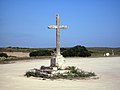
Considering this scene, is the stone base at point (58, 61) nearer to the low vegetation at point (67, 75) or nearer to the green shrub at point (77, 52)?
the low vegetation at point (67, 75)

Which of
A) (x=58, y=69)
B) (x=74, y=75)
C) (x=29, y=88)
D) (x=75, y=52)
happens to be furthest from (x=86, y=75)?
(x=75, y=52)

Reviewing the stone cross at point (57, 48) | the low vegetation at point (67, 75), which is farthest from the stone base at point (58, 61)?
the low vegetation at point (67, 75)

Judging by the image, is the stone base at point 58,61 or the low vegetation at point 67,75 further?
the stone base at point 58,61

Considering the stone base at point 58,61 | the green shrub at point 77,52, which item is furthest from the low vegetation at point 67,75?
the green shrub at point 77,52

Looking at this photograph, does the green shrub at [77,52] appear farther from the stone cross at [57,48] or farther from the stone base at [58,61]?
the stone base at [58,61]

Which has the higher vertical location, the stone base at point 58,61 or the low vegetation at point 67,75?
the stone base at point 58,61

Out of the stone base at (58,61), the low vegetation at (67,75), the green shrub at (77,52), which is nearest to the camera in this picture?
the low vegetation at (67,75)

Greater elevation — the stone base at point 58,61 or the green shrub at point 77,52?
the green shrub at point 77,52

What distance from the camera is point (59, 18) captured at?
19.5 m

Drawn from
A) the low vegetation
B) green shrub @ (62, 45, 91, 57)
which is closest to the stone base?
A: the low vegetation

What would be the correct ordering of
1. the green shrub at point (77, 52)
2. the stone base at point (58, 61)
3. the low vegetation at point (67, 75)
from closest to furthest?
→ the low vegetation at point (67, 75), the stone base at point (58, 61), the green shrub at point (77, 52)

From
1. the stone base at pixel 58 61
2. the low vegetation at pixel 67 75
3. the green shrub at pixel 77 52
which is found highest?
the green shrub at pixel 77 52

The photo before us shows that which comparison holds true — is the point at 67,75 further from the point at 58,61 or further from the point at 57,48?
the point at 57,48

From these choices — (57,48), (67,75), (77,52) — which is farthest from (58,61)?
(77,52)
